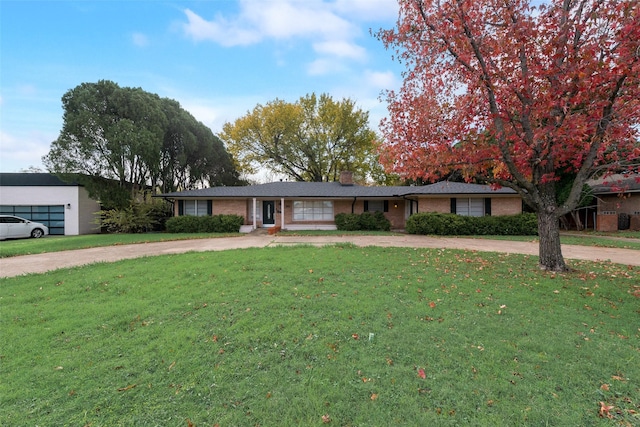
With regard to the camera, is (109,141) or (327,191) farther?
(327,191)

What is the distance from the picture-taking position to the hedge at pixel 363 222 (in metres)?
17.8

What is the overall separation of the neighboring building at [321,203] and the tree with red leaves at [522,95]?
1006 centimetres

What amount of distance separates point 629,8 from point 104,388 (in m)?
8.74

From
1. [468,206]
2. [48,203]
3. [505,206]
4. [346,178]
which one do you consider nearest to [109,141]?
[48,203]

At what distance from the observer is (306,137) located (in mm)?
28453

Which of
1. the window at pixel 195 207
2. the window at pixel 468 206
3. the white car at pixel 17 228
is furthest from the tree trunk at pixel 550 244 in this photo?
the white car at pixel 17 228

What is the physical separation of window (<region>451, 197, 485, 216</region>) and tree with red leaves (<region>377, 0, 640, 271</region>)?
32.6 feet

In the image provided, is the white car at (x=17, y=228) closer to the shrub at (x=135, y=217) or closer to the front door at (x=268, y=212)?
the shrub at (x=135, y=217)

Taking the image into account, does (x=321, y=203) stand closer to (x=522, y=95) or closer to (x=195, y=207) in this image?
(x=195, y=207)

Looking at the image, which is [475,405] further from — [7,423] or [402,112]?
[402,112]

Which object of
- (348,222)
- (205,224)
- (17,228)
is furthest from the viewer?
(348,222)

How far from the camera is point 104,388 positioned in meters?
2.51

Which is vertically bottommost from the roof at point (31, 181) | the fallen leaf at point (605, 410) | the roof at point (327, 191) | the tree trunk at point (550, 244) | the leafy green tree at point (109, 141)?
the fallen leaf at point (605, 410)

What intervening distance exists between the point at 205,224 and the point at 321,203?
25.2 feet
